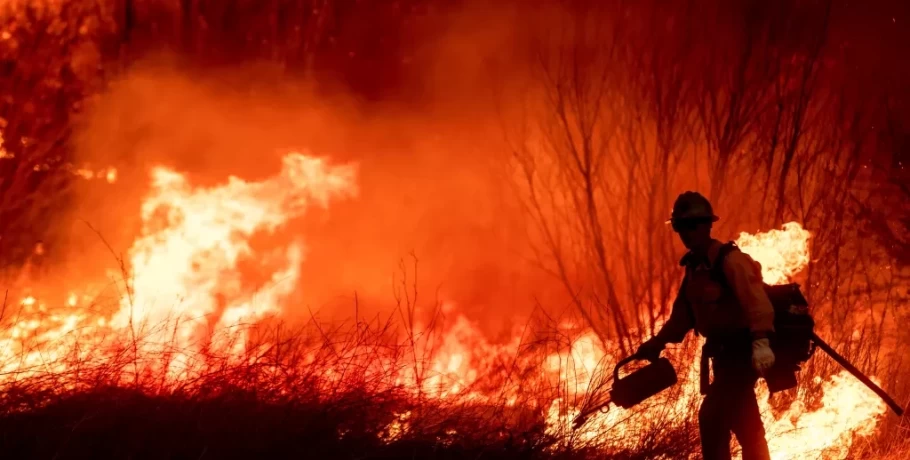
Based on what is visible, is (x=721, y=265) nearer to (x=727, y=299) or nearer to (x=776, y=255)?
(x=727, y=299)

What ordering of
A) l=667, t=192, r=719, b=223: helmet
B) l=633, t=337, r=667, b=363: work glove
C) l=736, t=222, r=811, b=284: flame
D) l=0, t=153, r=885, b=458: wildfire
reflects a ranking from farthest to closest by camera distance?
1. l=0, t=153, r=885, b=458: wildfire
2. l=736, t=222, r=811, b=284: flame
3. l=633, t=337, r=667, b=363: work glove
4. l=667, t=192, r=719, b=223: helmet

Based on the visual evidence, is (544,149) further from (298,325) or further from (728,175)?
(298,325)

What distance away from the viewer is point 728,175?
34.6ft

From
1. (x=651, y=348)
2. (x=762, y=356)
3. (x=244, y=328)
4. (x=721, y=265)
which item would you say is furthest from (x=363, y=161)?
(x=762, y=356)

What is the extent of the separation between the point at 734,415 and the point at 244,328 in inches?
233

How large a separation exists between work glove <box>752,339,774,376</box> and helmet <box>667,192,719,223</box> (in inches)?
29.4

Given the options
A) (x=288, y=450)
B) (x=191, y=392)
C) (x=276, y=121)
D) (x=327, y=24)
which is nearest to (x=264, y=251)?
(x=276, y=121)

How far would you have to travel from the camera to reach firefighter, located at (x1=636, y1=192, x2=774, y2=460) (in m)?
4.58

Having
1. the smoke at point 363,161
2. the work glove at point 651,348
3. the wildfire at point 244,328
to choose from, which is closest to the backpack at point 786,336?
the work glove at point 651,348

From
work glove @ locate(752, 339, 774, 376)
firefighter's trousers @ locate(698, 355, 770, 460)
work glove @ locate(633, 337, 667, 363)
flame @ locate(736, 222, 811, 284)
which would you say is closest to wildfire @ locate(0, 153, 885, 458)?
flame @ locate(736, 222, 811, 284)

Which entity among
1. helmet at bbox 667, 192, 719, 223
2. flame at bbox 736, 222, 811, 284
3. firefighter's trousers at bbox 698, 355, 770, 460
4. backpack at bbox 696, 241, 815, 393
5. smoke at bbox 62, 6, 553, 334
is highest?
smoke at bbox 62, 6, 553, 334

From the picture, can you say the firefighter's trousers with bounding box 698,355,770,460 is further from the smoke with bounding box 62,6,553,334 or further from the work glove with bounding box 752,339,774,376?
the smoke with bounding box 62,6,553,334

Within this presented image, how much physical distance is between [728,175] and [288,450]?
6.90 m

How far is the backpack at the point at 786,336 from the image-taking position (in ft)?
15.1
